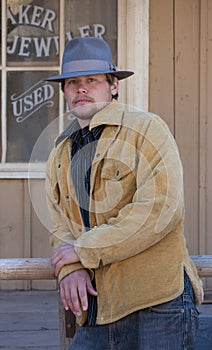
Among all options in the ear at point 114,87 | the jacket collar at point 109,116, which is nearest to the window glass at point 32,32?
the ear at point 114,87

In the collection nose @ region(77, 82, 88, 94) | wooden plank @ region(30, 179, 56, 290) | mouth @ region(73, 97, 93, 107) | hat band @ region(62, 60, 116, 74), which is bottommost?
wooden plank @ region(30, 179, 56, 290)

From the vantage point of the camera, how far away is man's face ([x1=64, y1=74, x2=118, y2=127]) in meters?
2.27

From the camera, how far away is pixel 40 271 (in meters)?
2.48

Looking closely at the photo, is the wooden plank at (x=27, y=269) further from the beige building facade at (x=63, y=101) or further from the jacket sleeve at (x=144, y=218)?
the beige building facade at (x=63, y=101)

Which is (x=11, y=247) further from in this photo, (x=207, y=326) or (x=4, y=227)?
(x=207, y=326)

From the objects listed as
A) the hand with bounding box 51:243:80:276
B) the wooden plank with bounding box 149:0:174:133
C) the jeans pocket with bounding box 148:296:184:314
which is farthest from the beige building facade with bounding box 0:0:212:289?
the jeans pocket with bounding box 148:296:184:314

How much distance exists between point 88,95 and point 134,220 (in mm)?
502

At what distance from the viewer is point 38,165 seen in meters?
5.10

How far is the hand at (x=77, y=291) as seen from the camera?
2.09 metres

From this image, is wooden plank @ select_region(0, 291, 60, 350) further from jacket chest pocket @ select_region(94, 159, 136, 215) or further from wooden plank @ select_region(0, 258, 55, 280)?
jacket chest pocket @ select_region(94, 159, 136, 215)

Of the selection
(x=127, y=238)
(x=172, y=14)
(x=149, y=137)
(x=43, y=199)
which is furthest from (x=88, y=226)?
(x=172, y=14)

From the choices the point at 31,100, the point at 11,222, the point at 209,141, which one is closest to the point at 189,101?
the point at 209,141

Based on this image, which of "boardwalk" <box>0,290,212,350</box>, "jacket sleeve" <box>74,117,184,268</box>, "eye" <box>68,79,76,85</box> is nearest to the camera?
"jacket sleeve" <box>74,117,184,268</box>

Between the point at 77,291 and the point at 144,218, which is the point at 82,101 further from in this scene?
the point at 77,291
